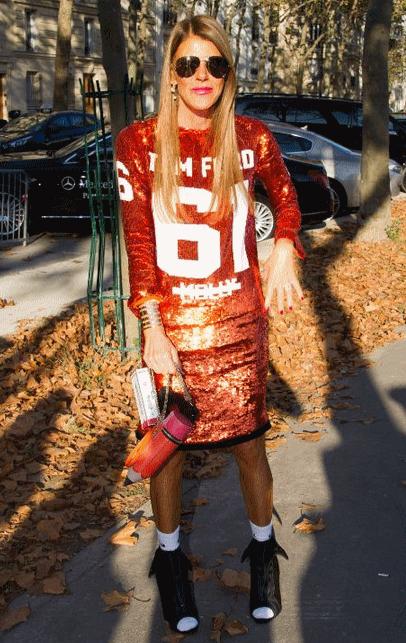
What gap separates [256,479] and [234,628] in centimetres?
54

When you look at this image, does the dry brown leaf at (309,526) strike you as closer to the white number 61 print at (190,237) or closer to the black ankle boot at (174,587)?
A: the black ankle boot at (174,587)

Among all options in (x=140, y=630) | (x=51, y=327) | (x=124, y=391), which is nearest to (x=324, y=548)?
(x=140, y=630)

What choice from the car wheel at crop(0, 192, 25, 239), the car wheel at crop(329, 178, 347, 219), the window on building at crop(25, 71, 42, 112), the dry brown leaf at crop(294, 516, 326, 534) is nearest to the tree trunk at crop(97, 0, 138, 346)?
the dry brown leaf at crop(294, 516, 326, 534)

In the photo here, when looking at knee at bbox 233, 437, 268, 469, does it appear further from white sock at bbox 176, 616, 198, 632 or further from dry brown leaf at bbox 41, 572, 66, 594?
dry brown leaf at bbox 41, 572, 66, 594

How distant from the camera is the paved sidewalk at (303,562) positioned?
136 inches

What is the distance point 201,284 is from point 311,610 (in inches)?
51.5

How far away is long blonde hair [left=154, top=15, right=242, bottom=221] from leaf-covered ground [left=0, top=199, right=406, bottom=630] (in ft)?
5.48

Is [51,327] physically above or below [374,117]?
below

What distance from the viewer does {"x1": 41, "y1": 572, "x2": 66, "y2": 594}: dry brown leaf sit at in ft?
12.3

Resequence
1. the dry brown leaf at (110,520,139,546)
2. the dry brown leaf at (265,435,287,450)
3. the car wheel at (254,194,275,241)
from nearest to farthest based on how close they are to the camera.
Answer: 1. the dry brown leaf at (110,520,139,546)
2. the dry brown leaf at (265,435,287,450)
3. the car wheel at (254,194,275,241)

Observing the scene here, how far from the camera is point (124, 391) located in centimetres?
634

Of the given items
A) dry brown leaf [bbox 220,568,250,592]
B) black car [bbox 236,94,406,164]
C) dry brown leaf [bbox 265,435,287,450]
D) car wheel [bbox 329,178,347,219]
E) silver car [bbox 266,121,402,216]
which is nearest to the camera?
dry brown leaf [bbox 220,568,250,592]

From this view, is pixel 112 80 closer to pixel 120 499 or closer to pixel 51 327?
pixel 51 327

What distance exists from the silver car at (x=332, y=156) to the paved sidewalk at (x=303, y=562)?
10376 mm
